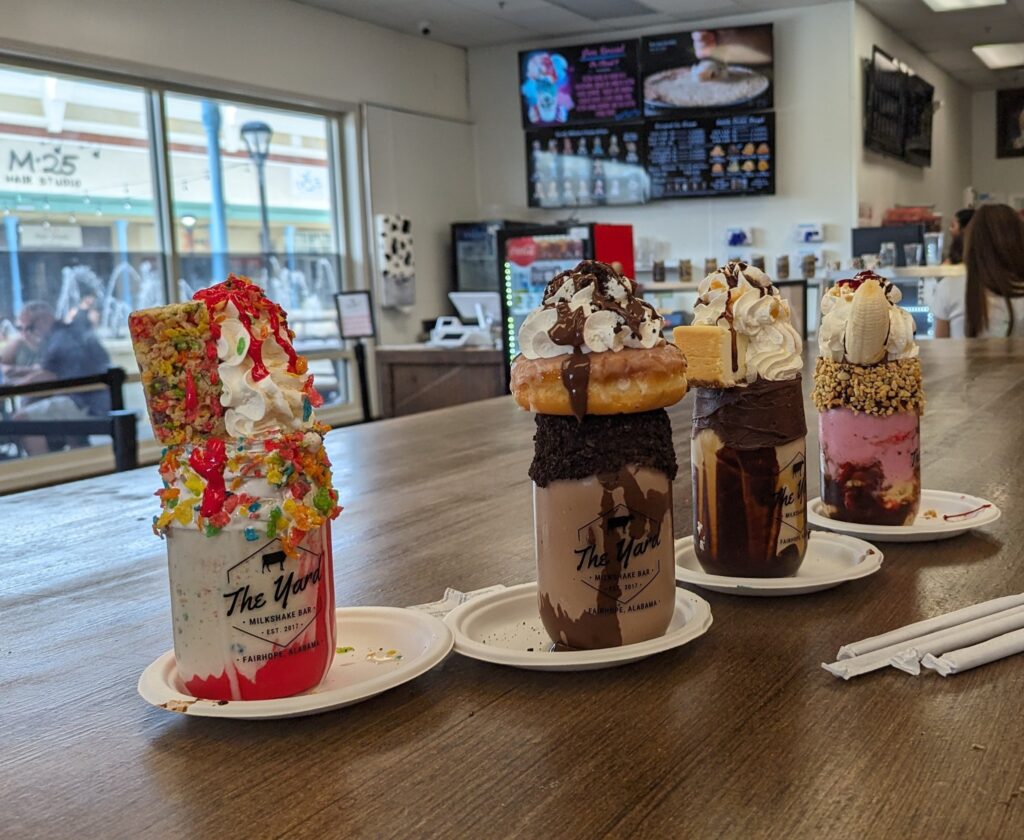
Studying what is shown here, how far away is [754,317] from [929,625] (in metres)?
0.27

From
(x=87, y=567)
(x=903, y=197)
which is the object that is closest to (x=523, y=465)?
(x=87, y=567)

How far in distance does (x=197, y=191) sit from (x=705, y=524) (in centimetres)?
526

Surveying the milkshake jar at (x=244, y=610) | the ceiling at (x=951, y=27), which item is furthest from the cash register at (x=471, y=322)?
the milkshake jar at (x=244, y=610)

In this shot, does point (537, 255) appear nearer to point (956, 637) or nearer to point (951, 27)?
point (951, 27)

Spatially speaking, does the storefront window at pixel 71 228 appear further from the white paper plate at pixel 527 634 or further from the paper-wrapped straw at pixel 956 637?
the paper-wrapped straw at pixel 956 637

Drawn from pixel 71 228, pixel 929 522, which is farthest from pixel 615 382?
pixel 71 228

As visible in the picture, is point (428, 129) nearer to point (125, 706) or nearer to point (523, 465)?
point (523, 465)

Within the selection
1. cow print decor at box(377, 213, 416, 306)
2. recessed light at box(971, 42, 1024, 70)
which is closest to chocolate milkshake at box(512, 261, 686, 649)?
cow print decor at box(377, 213, 416, 306)

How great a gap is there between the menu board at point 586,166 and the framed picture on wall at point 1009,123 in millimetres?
5123

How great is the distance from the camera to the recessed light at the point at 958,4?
21.5ft

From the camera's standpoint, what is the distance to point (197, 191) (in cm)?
561

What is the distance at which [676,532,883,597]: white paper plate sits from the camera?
2.70 feet

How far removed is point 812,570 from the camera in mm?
898

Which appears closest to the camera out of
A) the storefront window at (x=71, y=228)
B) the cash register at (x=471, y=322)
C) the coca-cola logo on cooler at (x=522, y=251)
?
the storefront window at (x=71, y=228)
